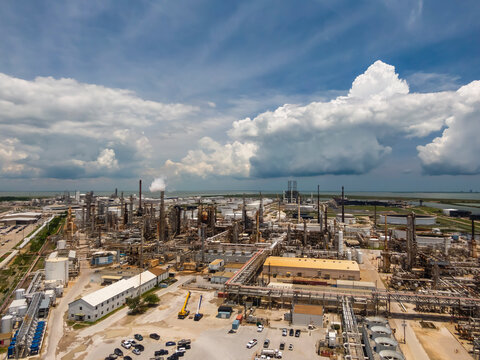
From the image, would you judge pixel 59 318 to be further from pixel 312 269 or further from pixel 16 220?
pixel 16 220

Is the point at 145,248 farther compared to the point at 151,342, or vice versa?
the point at 145,248

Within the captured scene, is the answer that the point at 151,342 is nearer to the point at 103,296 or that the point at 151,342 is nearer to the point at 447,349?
the point at 103,296

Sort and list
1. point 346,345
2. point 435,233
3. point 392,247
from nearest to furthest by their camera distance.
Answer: point 346,345, point 392,247, point 435,233

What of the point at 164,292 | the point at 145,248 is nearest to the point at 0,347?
the point at 164,292

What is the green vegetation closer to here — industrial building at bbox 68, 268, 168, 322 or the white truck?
industrial building at bbox 68, 268, 168, 322

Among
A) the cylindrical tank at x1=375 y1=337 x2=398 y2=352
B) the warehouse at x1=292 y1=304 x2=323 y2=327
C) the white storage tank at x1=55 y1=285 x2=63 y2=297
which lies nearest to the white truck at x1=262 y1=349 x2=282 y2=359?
the warehouse at x1=292 y1=304 x2=323 y2=327

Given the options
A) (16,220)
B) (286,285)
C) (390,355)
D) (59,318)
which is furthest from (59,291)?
(16,220)

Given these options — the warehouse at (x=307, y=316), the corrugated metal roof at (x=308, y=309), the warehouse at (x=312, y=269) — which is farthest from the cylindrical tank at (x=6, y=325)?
the warehouse at (x=312, y=269)
